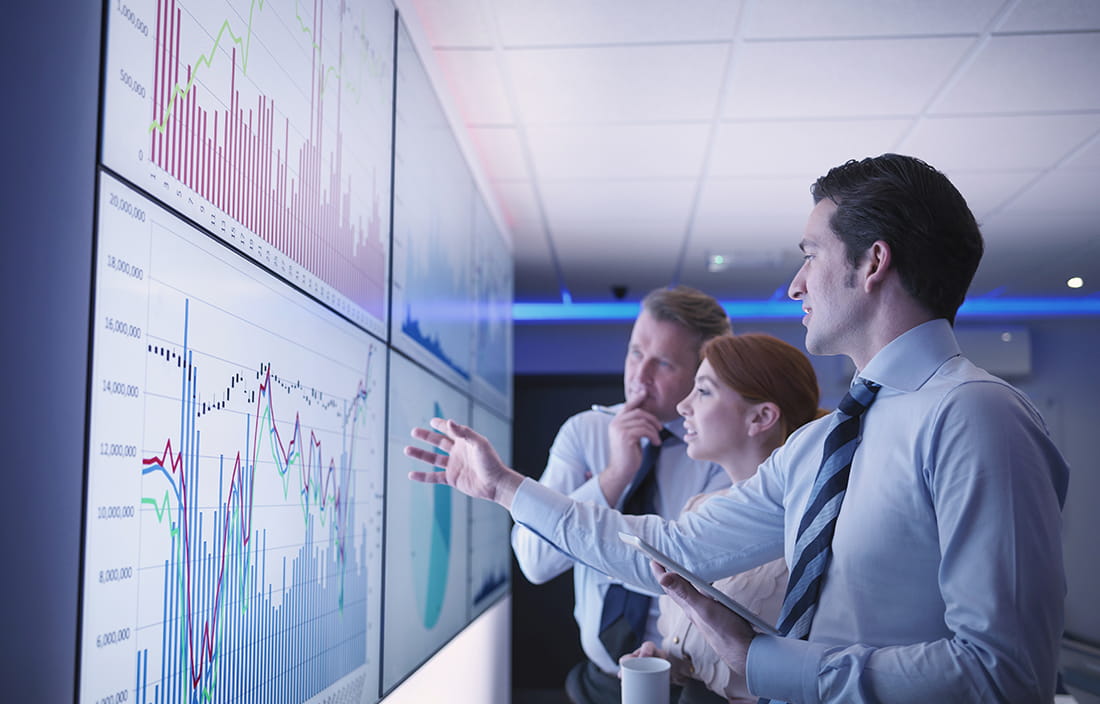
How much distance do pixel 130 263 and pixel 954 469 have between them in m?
0.98

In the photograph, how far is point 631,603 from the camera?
221cm

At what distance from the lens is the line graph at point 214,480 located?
2.99ft

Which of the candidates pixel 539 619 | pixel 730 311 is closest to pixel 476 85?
pixel 730 311

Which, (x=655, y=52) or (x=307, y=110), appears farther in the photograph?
(x=655, y=52)

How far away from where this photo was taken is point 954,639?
106 cm

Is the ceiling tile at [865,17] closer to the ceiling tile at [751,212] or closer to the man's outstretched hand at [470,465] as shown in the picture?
the ceiling tile at [751,212]

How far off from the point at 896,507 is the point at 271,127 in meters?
1.07

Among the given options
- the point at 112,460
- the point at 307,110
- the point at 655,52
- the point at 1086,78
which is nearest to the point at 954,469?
the point at 112,460

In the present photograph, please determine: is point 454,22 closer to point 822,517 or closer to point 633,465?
point 633,465

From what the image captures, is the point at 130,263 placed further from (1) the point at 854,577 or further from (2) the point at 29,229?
(1) the point at 854,577

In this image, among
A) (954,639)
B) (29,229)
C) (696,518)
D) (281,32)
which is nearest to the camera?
(29,229)

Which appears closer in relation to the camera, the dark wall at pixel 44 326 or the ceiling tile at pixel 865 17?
the dark wall at pixel 44 326

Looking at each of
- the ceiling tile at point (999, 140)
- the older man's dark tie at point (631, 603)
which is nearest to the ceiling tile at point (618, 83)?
the ceiling tile at point (999, 140)

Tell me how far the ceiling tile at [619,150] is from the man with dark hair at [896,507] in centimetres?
187
